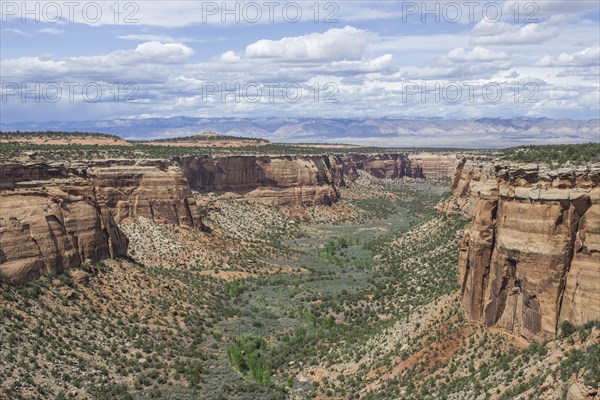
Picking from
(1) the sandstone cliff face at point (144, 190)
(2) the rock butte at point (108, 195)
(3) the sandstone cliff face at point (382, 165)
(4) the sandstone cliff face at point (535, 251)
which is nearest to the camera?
(4) the sandstone cliff face at point (535, 251)

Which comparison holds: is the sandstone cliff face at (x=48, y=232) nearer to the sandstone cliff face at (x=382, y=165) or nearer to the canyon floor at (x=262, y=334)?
the canyon floor at (x=262, y=334)

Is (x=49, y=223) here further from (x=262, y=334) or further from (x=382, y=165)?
(x=382, y=165)

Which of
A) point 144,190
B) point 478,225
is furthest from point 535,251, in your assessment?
point 144,190

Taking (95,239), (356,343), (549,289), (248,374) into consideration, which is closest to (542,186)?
(549,289)

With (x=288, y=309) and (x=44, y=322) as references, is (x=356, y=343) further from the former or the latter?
(x=44, y=322)

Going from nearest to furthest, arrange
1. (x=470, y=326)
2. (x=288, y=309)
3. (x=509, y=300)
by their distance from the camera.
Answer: (x=509, y=300) → (x=470, y=326) → (x=288, y=309)

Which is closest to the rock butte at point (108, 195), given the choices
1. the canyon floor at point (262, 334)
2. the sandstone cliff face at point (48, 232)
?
the sandstone cliff face at point (48, 232)
